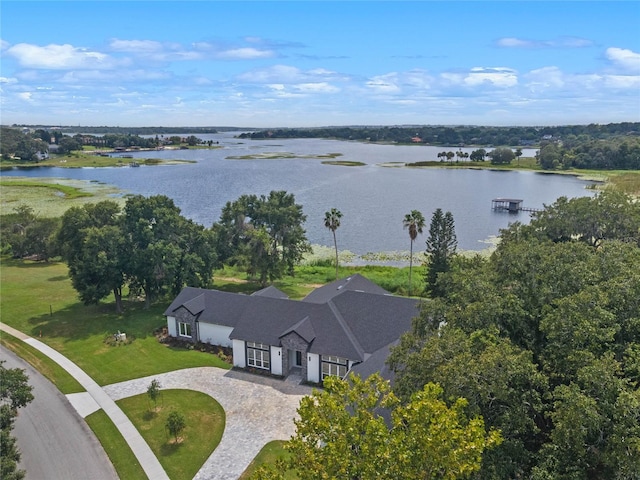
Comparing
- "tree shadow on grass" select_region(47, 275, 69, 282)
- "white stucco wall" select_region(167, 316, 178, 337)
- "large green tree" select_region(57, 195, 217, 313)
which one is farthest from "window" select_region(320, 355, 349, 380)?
"tree shadow on grass" select_region(47, 275, 69, 282)

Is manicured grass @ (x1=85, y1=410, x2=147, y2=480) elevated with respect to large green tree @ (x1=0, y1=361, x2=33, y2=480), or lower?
lower

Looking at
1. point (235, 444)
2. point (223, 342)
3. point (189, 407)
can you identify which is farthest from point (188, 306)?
point (235, 444)

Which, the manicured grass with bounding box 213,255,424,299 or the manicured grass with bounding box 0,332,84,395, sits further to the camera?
the manicured grass with bounding box 213,255,424,299

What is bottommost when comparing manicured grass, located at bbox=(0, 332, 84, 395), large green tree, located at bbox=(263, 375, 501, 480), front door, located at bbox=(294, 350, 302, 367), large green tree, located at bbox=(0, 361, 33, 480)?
manicured grass, located at bbox=(0, 332, 84, 395)

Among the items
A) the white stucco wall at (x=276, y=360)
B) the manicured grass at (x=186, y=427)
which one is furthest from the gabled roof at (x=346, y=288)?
the manicured grass at (x=186, y=427)

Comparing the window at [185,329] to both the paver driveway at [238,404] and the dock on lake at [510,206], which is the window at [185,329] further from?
the dock on lake at [510,206]

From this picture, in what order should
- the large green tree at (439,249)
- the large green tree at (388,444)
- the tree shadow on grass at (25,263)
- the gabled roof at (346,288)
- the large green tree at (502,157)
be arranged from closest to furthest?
the large green tree at (388,444), the gabled roof at (346,288), the large green tree at (439,249), the tree shadow on grass at (25,263), the large green tree at (502,157)

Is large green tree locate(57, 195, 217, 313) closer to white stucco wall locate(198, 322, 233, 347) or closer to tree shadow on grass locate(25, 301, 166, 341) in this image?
tree shadow on grass locate(25, 301, 166, 341)

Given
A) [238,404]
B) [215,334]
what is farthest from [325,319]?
[215,334]
